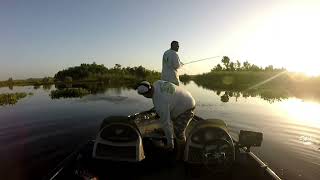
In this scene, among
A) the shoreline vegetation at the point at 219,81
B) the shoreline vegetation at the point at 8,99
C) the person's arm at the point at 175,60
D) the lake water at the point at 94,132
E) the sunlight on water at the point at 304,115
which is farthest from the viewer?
the shoreline vegetation at the point at 219,81

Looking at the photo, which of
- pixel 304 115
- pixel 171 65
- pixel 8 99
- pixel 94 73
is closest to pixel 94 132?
pixel 171 65

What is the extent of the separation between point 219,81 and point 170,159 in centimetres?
8615

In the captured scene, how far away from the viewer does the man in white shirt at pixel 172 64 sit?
10.8 meters

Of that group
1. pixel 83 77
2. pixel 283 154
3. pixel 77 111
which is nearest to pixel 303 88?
pixel 77 111

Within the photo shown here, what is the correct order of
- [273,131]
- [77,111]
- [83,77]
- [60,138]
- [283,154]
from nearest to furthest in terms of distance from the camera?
[283,154] < [60,138] < [273,131] < [77,111] < [83,77]

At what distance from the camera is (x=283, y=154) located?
46.9 ft

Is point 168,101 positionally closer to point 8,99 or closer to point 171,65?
point 171,65

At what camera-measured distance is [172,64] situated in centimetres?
1079

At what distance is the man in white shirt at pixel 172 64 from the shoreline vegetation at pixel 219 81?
2895 cm

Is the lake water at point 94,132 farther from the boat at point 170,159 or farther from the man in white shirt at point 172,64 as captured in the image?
the man in white shirt at point 172,64

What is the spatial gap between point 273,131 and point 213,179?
12457 millimetres

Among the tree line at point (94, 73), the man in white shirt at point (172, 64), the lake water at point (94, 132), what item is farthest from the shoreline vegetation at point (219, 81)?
the man in white shirt at point (172, 64)

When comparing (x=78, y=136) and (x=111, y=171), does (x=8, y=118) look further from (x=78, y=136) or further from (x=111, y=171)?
(x=111, y=171)

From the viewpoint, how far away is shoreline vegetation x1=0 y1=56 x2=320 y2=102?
168ft
